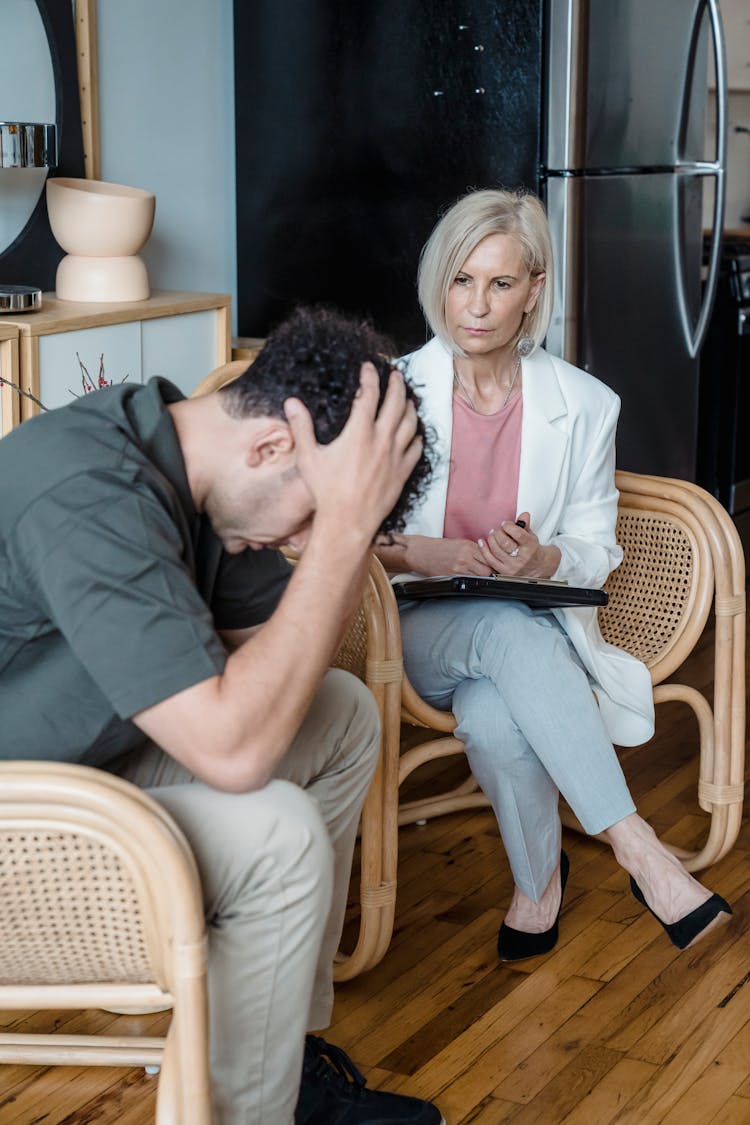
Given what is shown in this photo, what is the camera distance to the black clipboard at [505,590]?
1.96m

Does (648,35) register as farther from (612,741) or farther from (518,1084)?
(518,1084)

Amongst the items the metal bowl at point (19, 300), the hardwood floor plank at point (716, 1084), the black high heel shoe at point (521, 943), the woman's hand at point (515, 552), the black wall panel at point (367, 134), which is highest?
the black wall panel at point (367, 134)

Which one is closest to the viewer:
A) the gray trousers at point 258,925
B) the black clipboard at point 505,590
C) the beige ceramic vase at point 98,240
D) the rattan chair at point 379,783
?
the gray trousers at point 258,925

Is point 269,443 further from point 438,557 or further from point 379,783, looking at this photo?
point 438,557

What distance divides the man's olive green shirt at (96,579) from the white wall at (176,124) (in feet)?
7.51

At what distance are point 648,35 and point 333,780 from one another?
2.39 metres

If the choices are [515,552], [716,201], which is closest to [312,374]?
[515,552]

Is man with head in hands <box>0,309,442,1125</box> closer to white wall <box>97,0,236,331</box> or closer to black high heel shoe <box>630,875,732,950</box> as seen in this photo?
black high heel shoe <box>630,875,732,950</box>

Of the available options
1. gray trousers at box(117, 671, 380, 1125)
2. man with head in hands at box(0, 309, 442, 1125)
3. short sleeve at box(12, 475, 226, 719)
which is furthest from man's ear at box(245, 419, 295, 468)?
gray trousers at box(117, 671, 380, 1125)

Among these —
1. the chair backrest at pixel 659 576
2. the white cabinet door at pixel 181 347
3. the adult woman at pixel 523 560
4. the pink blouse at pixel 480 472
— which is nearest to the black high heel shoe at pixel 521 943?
the adult woman at pixel 523 560

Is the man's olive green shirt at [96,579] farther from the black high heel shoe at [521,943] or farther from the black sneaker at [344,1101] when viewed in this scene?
the black high heel shoe at [521,943]

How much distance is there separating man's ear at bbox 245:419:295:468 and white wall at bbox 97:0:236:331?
7.68 ft

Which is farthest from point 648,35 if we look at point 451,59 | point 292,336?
point 292,336

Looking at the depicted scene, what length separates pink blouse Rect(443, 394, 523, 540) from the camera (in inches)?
87.0
